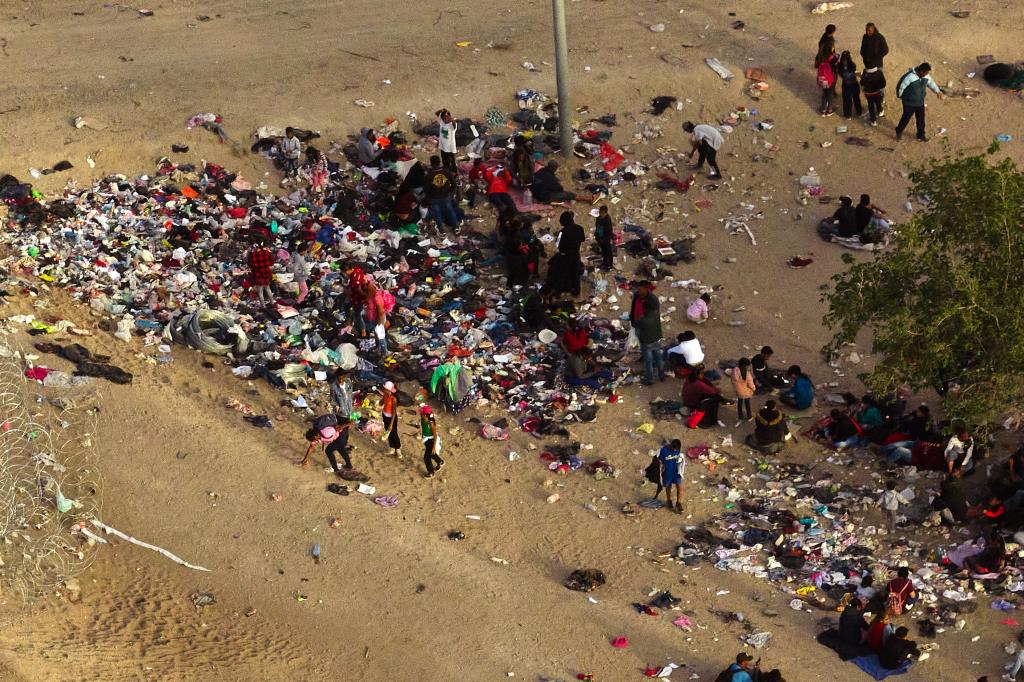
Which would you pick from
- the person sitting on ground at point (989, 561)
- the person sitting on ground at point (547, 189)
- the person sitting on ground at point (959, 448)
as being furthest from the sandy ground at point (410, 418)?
the person sitting on ground at point (959, 448)

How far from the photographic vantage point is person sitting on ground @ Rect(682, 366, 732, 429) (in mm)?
16359

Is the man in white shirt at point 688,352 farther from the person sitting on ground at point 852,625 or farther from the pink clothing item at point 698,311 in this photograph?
the person sitting on ground at point 852,625

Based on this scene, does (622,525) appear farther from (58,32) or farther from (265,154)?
(58,32)

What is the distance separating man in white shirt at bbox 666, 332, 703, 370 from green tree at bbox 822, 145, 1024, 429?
90.2 inches

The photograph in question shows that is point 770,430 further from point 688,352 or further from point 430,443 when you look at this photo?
point 430,443

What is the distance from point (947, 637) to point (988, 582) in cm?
86

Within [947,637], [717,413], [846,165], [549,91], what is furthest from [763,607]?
[549,91]

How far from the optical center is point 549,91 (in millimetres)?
21875

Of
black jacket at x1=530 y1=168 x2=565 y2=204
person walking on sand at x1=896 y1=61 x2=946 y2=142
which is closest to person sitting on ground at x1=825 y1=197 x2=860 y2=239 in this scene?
person walking on sand at x1=896 y1=61 x2=946 y2=142

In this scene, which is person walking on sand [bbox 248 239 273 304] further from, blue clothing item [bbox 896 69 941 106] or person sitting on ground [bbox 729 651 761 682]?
blue clothing item [bbox 896 69 941 106]

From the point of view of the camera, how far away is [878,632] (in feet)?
42.1

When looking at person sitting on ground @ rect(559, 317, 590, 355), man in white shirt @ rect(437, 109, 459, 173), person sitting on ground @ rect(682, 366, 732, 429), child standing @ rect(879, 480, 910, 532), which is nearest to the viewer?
child standing @ rect(879, 480, 910, 532)

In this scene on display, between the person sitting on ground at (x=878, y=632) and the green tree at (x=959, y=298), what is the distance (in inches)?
97.7

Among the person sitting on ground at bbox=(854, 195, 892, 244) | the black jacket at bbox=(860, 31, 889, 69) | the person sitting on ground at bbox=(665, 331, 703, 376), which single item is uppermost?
the black jacket at bbox=(860, 31, 889, 69)
